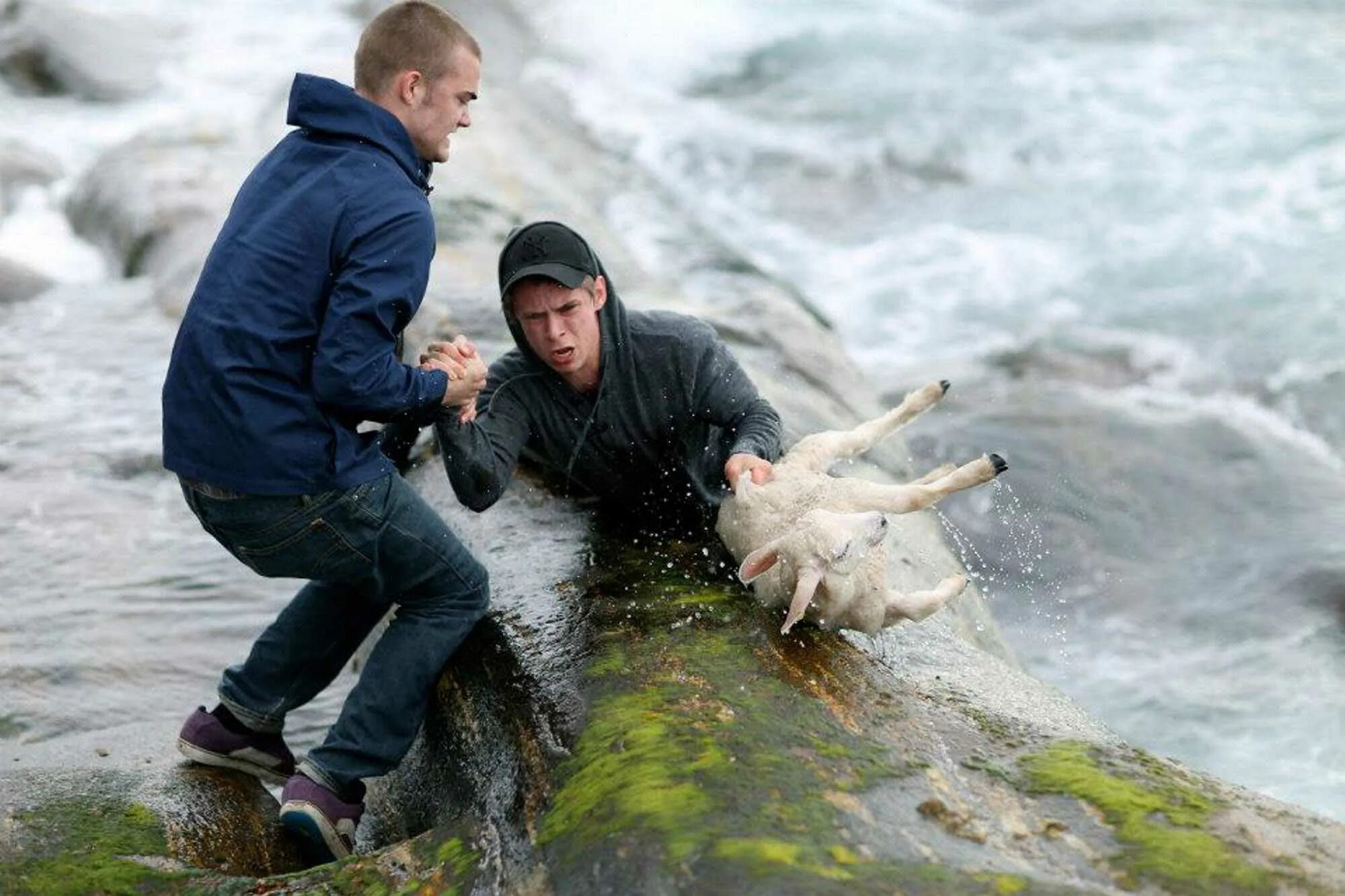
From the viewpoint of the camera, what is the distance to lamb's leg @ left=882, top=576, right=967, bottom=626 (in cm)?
471

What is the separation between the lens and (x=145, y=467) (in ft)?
27.6

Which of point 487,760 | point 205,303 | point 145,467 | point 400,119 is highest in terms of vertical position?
point 400,119

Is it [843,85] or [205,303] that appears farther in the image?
[843,85]

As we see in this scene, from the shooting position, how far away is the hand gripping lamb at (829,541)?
453 cm

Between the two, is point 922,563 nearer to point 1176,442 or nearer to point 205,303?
point 205,303

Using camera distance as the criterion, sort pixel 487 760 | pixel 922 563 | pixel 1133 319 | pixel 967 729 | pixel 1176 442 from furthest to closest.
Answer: pixel 1133 319, pixel 1176 442, pixel 922 563, pixel 487 760, pixel 967 729

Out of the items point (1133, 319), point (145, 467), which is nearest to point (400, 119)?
point (145, 467)

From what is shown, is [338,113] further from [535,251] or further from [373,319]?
[535,251]

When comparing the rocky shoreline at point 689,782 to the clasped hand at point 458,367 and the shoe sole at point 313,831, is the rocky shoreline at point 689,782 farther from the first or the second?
the clasped hand at point 458,367

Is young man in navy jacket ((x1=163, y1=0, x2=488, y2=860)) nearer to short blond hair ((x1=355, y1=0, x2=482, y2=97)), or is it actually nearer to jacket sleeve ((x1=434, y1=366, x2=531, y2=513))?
short blond hair ((x1=355, y1=0, x2=482, y2=97))

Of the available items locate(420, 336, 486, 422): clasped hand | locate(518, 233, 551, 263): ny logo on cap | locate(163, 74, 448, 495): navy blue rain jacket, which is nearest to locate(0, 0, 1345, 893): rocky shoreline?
locate(420, 336, 486, 422): clasped hand

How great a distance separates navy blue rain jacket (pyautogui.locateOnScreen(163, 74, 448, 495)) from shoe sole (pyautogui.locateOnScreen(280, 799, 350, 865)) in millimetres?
1052

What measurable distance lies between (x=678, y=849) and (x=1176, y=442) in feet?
25.5

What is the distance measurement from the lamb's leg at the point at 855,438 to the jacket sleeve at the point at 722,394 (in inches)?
4.4
